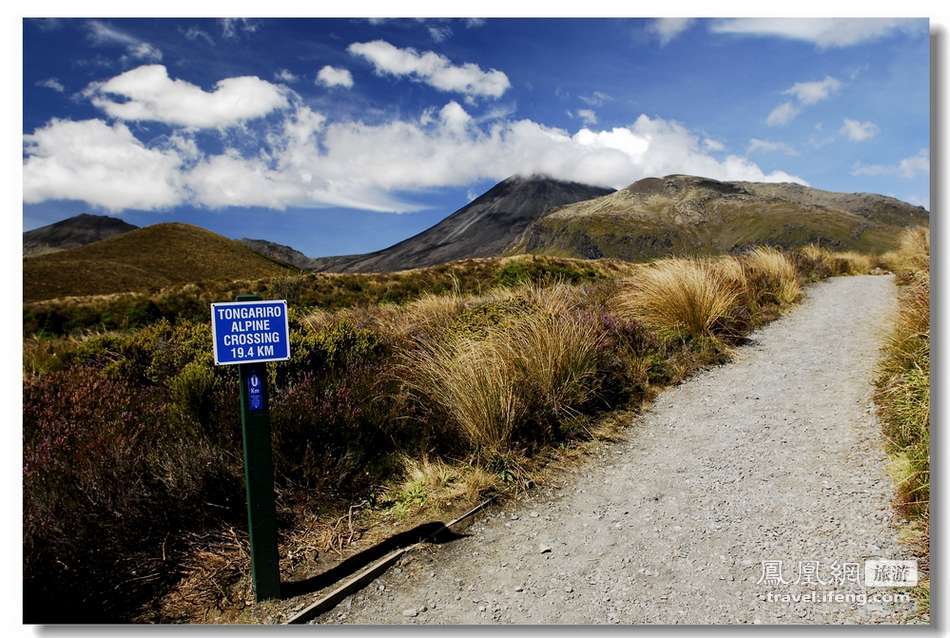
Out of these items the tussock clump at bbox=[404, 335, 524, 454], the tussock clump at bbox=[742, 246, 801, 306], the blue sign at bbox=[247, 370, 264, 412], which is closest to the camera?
the blue sign at bbox=[247, 370, 264, 412]

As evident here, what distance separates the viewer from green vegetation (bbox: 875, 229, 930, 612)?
10.4ft

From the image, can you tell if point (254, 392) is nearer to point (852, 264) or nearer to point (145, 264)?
point (852, 264)

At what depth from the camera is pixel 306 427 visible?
13.9 feet

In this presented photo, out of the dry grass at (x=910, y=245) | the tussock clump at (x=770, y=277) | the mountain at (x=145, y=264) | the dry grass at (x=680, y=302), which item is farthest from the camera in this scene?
the mountain at (x=145, y=264)

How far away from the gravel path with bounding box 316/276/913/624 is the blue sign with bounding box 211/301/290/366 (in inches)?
55.9

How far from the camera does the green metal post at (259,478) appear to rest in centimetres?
277

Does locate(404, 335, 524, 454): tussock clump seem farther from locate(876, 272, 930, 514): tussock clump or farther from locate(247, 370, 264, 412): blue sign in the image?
locate(876, 272, 930, 514): tussock clump

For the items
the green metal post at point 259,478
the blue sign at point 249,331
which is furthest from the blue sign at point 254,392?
the blue sign at point 249,331

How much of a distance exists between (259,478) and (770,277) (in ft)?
38.1

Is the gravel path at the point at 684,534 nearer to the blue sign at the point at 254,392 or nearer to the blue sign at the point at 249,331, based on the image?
the blue sign at the point at 254,392

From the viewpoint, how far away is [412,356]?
5742 mm

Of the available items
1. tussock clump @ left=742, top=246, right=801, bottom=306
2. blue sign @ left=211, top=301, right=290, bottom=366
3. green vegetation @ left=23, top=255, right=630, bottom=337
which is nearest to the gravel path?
blue sign @ left=211, top=301, right=290, bottom=366

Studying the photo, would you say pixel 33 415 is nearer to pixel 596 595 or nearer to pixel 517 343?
pixel 517 343

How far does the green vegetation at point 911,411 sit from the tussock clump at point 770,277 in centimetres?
483
